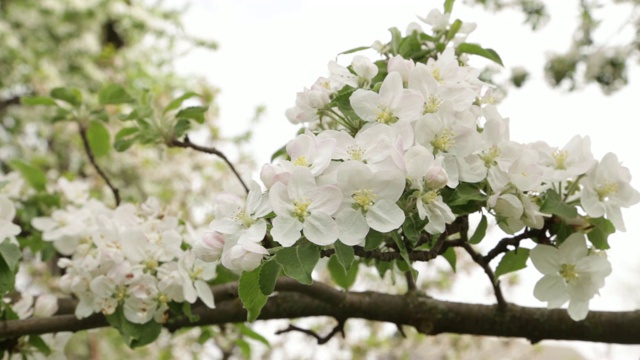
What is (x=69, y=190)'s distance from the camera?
5.08ft

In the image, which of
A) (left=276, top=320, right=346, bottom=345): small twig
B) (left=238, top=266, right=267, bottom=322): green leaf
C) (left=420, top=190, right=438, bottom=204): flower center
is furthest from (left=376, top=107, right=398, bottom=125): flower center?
(left=276, top=320, right=346, bottom=345): small twig

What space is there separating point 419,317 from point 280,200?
1.73ft

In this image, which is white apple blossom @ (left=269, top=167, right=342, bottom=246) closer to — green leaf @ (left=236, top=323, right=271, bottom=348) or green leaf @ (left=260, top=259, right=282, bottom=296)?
green leaf @ (left=260, top=259, right=282, bottom=296)

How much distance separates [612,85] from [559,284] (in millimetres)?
2437

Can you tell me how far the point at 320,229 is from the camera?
0.64 metres

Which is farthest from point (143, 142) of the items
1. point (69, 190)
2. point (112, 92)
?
point (69, 190)

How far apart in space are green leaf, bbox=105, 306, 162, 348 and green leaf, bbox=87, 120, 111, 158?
23.9 inches

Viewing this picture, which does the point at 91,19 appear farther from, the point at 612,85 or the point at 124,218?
the point at 124,218

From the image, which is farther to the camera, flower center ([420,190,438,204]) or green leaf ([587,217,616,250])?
green leaf ([587,217,616,250])

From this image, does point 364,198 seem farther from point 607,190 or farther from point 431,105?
point 607,190

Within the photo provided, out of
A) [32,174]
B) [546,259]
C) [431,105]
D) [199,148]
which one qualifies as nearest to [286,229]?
[431,105]

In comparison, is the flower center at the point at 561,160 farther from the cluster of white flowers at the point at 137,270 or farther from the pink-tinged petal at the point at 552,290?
the cluster of white flowers at the point at 137,270

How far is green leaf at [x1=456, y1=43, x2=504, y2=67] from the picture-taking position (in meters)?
0.97

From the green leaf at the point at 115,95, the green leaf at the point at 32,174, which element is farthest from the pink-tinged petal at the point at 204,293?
the green leaf at the point at 32,174
